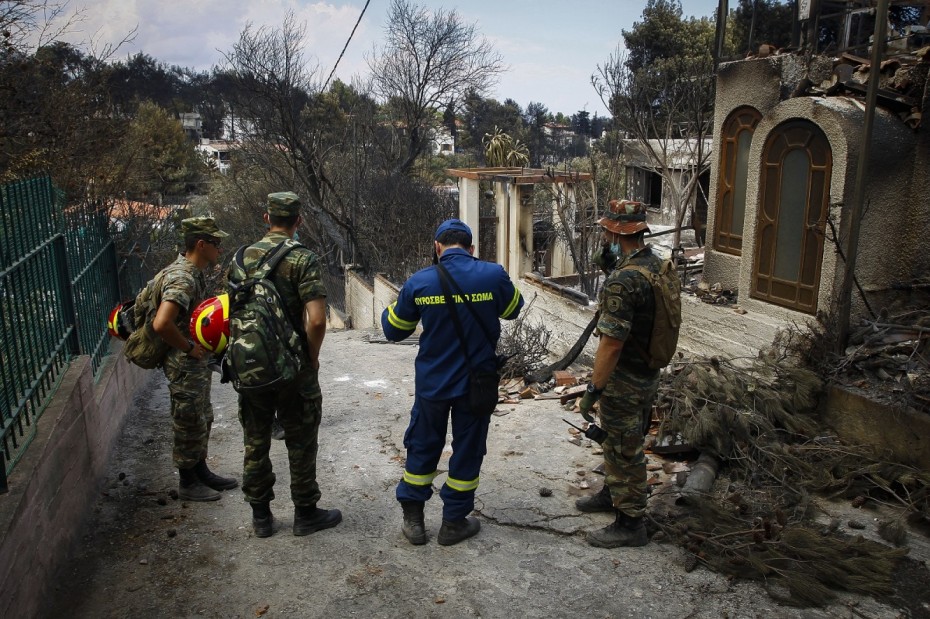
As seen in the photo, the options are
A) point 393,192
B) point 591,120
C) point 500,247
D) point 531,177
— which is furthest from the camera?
point 591,120

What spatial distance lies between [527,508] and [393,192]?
80.9 feet

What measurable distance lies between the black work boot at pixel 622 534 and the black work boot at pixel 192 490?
7.55ft

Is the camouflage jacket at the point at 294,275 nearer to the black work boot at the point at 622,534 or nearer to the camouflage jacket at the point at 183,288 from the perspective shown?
the camouflage jacket at the point at 183,288

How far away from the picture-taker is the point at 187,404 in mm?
4215

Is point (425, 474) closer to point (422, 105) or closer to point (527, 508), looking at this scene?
point (527, 508)

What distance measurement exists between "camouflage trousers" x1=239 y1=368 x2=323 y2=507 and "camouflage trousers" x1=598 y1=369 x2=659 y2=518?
5.14ft

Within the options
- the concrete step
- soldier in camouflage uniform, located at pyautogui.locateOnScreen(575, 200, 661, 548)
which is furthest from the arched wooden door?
soldier in camouflage uniform, located at pyautogui.locateOnScreen(575, 200, 661, 548)

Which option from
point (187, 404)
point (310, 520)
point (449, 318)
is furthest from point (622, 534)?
point (187, 404)

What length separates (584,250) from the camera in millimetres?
13266

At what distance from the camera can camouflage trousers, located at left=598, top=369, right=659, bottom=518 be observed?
3.74m

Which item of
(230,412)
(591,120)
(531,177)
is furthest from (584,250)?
(591,120)

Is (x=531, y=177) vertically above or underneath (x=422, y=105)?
underneath

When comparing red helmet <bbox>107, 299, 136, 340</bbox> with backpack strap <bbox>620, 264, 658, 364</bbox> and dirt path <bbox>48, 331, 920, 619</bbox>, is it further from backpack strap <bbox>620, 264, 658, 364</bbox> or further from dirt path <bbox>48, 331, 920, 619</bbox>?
backpack strap <bbox>620, 264, 658, 364</bbox>

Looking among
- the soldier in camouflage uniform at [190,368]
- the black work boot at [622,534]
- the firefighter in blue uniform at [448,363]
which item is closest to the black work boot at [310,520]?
the firefighter in blue uniform at [448,363]
